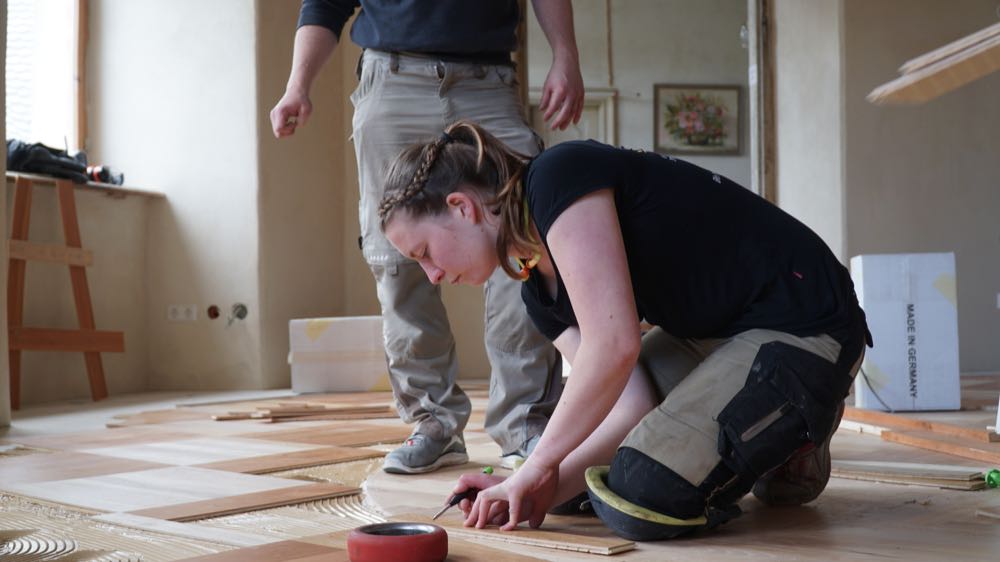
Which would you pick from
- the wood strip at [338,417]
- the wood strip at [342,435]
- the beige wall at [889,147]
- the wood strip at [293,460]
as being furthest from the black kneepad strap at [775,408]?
the beige wall at [889,147]

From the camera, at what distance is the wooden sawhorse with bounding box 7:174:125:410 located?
177 inches

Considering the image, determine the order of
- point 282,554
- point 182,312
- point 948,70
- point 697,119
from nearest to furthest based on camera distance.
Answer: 1. point 948,70
2. point 282,554
3. point 182,312
4. point 697,119

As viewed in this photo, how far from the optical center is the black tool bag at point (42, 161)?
4.73 metres

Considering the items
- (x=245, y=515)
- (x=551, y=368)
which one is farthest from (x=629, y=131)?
(x=245, y=515)

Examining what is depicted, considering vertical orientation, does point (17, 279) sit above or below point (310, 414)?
above

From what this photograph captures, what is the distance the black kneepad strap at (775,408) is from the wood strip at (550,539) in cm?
20

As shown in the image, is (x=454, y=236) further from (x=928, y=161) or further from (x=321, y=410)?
(x=928, y=161)

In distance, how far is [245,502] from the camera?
6.12 feet

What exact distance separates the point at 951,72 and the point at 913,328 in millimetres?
2409

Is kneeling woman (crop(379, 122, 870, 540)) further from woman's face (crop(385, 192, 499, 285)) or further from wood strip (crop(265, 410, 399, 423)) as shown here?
wood strip (crop(265, 410, 399, 423))

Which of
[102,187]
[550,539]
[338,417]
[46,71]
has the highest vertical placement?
[46,71]

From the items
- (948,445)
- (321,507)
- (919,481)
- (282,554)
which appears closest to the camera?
(282,554)

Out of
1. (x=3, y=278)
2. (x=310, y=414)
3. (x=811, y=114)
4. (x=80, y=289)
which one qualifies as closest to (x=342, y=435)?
(x=310, y=414)

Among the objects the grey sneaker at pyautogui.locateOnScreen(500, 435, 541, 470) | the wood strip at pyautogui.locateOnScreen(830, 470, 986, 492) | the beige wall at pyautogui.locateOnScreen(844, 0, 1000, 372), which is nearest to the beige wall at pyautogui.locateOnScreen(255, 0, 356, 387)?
the beige wall at pyautogui.locateOnScreen(844, 0, 1000, 372)
